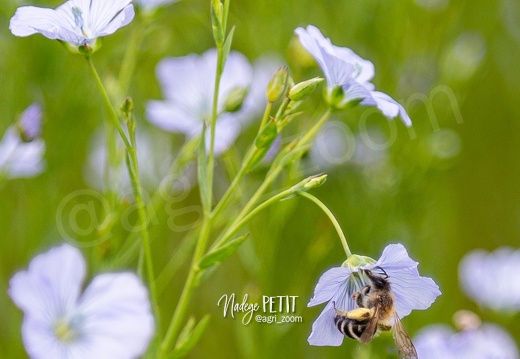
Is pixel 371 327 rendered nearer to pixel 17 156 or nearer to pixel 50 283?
pixel 50 283

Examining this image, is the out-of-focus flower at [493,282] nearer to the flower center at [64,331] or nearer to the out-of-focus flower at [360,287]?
the out-of-focus flower at [360,287]

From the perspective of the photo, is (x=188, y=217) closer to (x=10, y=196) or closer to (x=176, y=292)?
(x=176, y=292)

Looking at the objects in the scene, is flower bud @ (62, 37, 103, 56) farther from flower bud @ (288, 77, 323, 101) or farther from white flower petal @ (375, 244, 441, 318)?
white flower petal @ (375, 244, 441, 318)

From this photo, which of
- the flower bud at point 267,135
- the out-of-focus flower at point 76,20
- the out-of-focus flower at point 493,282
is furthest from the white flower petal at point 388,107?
the out-of-focus flower at point 493,282

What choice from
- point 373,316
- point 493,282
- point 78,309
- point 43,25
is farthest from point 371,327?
point 493,282

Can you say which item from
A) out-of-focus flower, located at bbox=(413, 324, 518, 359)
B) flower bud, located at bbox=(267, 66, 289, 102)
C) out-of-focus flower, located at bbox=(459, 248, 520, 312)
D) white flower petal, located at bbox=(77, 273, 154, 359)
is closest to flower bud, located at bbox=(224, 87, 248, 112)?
flower bud, located at bbox=(267, 66, 289, 102)

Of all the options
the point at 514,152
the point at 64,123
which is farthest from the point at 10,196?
the point at 514,152

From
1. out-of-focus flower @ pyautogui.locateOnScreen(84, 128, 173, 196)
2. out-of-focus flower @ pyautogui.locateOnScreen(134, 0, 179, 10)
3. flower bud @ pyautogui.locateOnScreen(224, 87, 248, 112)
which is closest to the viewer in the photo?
flower bud @ pyautogui.locateOnScreen(224, 87, 248, 112)
